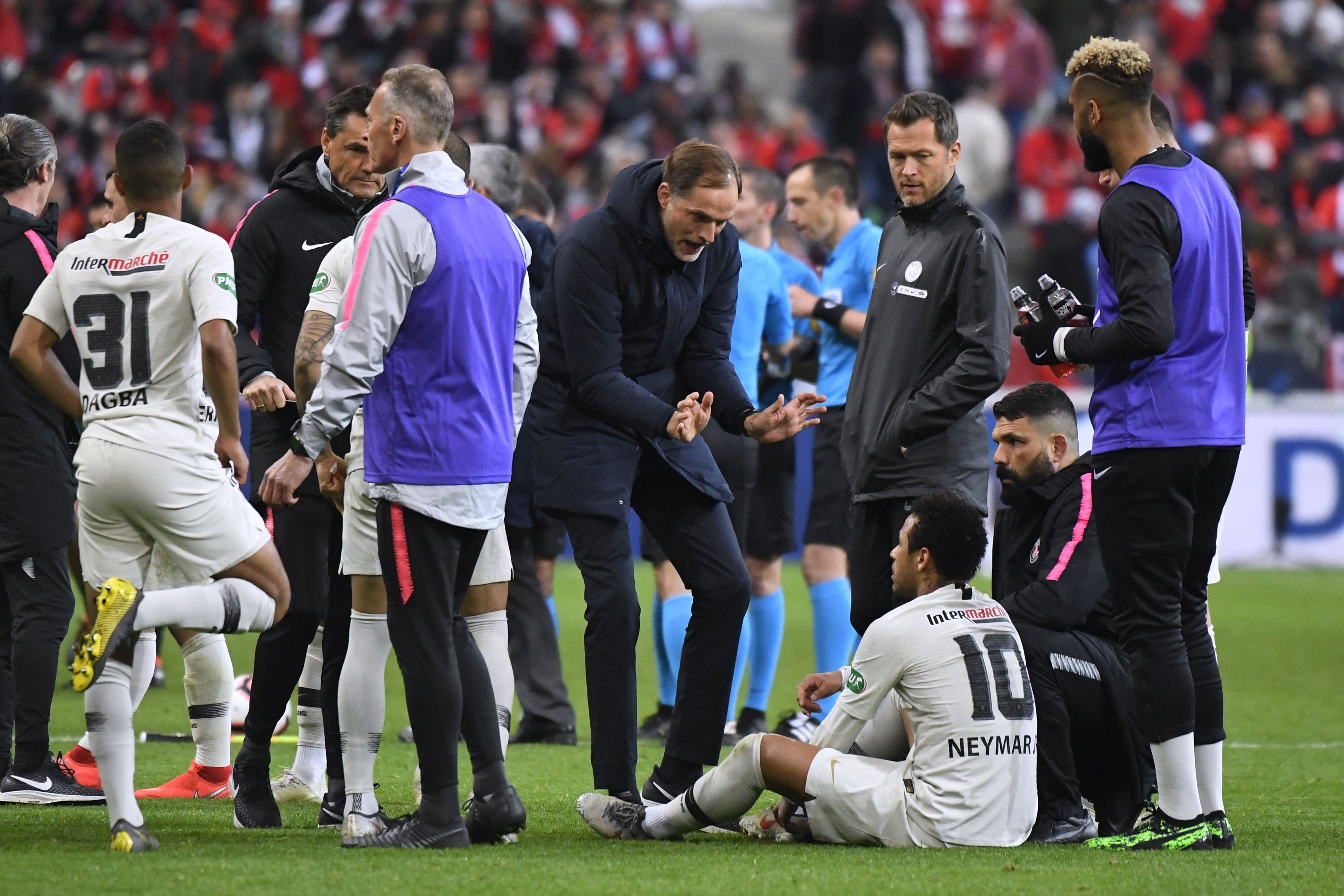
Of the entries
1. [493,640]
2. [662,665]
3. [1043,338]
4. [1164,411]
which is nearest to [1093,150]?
[1043,338]

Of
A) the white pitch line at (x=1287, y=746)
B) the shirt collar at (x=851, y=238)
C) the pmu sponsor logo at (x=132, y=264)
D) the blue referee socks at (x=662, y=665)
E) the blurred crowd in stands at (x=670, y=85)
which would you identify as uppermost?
the blurred crowd in stands at (x=670, y=85)

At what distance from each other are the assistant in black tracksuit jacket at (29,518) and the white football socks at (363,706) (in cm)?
151

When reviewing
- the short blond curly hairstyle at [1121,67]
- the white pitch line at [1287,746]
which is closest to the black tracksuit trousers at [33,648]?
the short blond curly hairstyle at [1121,67]

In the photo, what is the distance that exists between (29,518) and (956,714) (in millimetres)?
3277

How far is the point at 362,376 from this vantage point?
4.48 m

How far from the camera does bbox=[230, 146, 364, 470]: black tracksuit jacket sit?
5.64 meters

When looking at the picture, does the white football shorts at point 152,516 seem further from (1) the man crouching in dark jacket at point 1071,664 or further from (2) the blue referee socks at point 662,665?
(2) the blue referee socks at point 662,665

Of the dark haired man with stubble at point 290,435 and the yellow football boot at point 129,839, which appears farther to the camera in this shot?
the dark haired man with stubble at point 290,435

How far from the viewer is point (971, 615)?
493 cm

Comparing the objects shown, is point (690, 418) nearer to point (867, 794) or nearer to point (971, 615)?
point (971, 615)

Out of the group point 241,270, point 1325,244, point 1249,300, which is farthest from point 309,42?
point 1249,300

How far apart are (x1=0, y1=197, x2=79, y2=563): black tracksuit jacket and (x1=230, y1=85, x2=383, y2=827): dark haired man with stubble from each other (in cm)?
74

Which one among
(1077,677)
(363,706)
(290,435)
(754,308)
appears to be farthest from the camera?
(754,308)

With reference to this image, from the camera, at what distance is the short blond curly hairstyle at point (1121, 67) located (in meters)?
4.96
